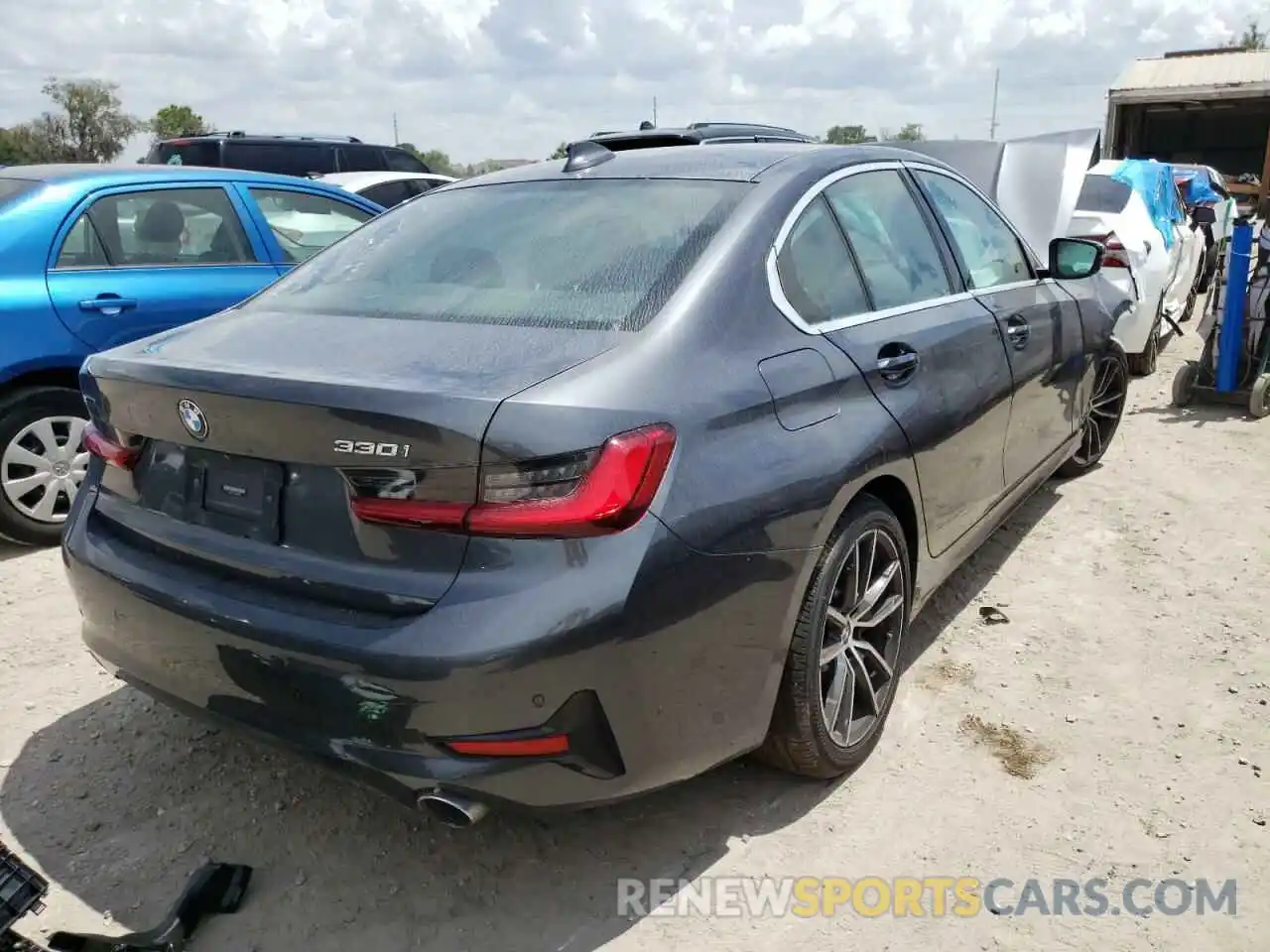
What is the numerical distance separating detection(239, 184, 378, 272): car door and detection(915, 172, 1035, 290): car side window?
3.01 meters

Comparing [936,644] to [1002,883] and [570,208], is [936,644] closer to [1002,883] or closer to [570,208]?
[1002,883]

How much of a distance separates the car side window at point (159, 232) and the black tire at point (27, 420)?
57 centimetres

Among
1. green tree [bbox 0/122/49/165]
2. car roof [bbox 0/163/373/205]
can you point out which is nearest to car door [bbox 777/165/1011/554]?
car roof [bbox 0/163/373/205]

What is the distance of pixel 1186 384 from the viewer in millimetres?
6938

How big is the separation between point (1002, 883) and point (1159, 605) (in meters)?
1.91

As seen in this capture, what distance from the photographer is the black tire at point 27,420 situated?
14.5 feet

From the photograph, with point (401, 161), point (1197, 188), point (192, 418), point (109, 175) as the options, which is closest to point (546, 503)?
point (192, 418)

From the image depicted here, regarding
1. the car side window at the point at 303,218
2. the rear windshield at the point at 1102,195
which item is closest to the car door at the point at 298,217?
the car side window at the point at 303,218

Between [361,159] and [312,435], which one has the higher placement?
[361,159]

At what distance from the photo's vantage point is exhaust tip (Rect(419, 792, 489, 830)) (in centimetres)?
205

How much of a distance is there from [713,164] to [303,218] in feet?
11.4

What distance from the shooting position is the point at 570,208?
9.40ft

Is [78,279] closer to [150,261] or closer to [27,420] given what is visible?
[150,261]

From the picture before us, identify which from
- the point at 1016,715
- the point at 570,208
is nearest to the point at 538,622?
the point at 570,208
